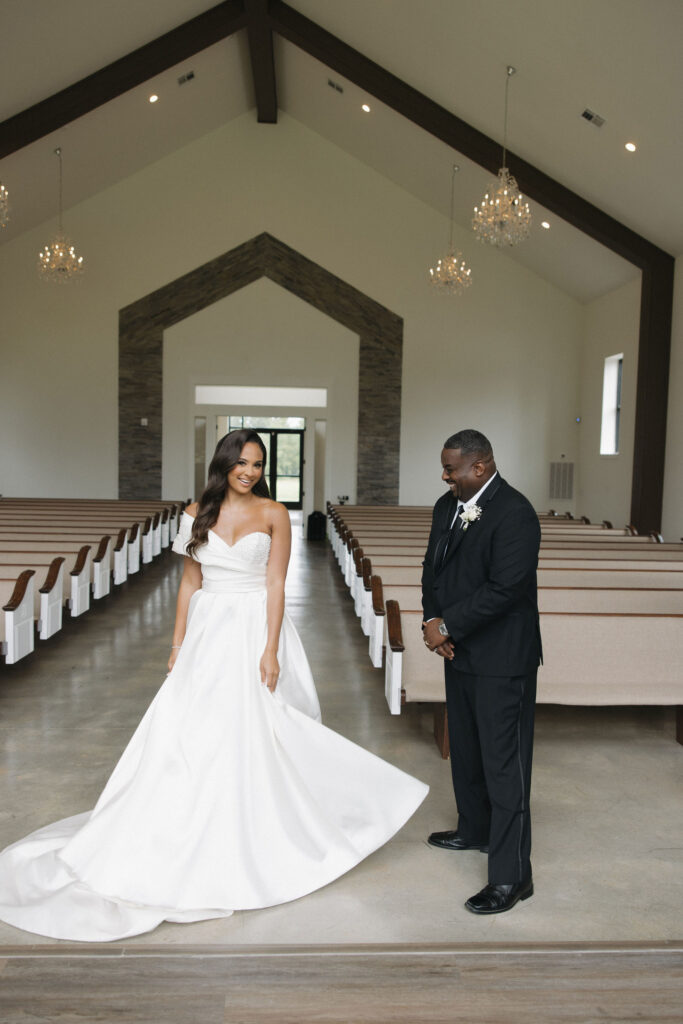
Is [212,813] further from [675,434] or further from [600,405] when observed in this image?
[600,405]

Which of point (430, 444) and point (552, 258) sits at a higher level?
point (552, 258)

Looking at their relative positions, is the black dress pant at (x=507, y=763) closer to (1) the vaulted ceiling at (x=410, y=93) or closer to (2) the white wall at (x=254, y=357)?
(1) the vaulted ceiling at (x=410, y=93)

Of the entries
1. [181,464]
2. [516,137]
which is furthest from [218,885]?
[181,464]

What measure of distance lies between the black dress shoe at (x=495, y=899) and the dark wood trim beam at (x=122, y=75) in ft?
32.8

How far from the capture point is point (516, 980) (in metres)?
2.09

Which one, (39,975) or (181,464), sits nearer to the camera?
(39,975)

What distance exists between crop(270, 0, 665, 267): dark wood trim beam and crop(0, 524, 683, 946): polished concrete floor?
7.33 m

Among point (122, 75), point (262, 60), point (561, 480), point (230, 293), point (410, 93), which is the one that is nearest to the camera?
point (122, 75)

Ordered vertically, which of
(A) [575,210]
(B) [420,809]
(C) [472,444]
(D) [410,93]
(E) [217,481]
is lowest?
(B) [420,809]

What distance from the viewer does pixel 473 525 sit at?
2551 mm

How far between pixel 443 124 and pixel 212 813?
10.2m

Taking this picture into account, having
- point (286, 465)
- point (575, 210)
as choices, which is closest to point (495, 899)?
point (575, 210)

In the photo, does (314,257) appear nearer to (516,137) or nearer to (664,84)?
(516,137)

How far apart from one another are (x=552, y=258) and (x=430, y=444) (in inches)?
142
